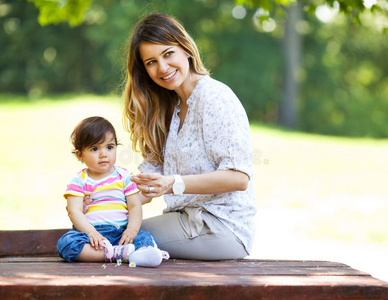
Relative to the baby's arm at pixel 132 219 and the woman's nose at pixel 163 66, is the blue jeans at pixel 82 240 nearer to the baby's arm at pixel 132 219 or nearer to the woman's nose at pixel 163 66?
the baby's arm at pixel 132 219

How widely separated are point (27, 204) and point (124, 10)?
1716cm

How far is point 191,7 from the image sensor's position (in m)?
→ 25.1

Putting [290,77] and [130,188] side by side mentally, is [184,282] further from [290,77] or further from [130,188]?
[290,77]

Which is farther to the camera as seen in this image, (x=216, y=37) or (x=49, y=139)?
(x=216, y=37)

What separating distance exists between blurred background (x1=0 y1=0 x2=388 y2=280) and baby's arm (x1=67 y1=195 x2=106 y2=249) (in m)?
1.05

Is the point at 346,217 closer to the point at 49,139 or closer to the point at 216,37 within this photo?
the point at 49,139

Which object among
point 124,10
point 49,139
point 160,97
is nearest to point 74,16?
point 160,97

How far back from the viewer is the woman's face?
317 centimetres

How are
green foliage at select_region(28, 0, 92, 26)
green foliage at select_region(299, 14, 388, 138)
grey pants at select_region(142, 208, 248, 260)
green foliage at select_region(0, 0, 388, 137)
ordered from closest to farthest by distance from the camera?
1. grey pants at select_region(142, 208, 248, 260)
2. green foliage at select_region(28, 0, 92, 26)
3. green foliage at select_region(0, 0, 388, 137)
4. green foliage at select_region(299, 14, 388, 138)

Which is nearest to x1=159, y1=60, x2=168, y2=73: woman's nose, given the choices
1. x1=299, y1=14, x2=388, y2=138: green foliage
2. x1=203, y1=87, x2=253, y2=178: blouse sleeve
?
x1=203, y1=87, x2=253, y2=178: blouse sleeve

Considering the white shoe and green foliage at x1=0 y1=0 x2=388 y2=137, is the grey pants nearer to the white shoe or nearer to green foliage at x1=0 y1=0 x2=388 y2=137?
the white shoe

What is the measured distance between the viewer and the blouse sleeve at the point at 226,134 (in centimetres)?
289

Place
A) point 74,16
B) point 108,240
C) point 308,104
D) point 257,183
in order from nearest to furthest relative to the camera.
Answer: point 108,240
point 74,16
point 257,183
point 308,104

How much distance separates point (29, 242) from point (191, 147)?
1152 millimetres
